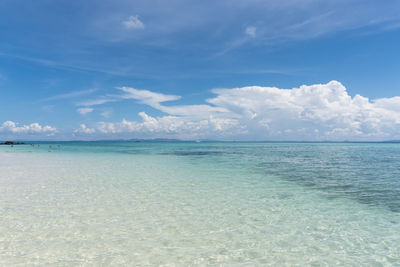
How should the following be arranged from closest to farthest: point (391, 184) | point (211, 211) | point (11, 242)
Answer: point (11, 242)
point (211, 211)
point (391, 184)

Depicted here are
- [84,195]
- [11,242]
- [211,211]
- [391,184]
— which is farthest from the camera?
[391,184]

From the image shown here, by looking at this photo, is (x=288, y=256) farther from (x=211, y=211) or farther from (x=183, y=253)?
(x=211, y=211)

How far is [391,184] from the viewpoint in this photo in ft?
62.3

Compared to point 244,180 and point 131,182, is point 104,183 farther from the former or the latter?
point 244,180

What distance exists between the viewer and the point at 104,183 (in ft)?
62.7

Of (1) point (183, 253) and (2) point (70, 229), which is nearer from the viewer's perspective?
(1) point (183, 253)

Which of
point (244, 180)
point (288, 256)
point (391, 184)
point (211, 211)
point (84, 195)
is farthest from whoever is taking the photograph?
point (244, 180)

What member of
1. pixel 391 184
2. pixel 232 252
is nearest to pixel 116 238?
pixel 232 252

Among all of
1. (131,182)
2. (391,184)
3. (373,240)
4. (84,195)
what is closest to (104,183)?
(131,182)

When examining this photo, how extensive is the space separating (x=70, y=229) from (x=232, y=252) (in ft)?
19.5

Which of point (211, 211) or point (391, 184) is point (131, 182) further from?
point (391, 184)

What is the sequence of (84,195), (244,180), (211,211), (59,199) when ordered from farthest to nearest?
(244,180) → (84,195) → (59,199) → (211,211)

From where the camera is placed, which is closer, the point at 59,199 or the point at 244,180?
the point at 59,199

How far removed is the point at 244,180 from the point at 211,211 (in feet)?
30.8
